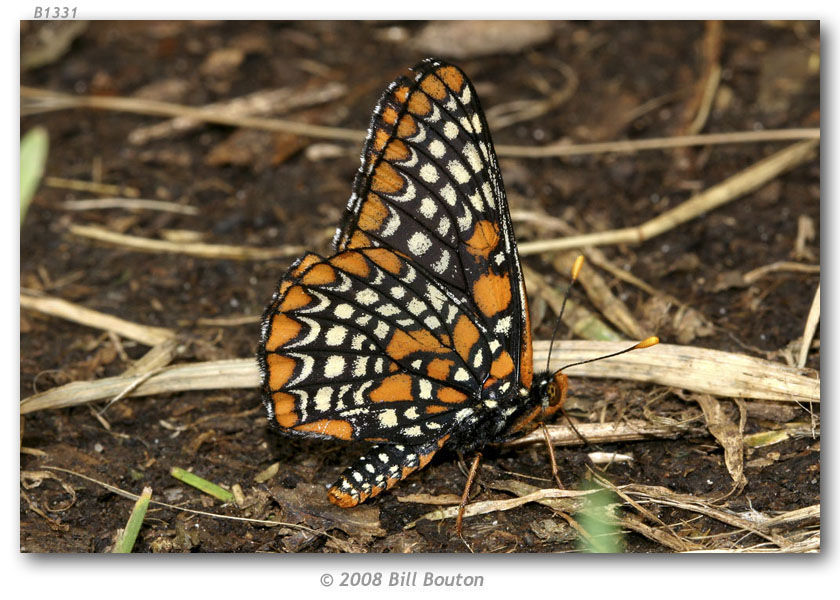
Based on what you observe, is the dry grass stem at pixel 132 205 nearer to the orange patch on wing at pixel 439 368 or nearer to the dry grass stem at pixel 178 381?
the dry grass stem at pixel 178 381

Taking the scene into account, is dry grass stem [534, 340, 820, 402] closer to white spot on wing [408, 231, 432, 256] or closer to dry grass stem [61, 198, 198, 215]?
white spot on wing [408, 231, 432, 256]

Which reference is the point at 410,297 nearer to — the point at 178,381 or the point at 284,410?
the point at 284,410

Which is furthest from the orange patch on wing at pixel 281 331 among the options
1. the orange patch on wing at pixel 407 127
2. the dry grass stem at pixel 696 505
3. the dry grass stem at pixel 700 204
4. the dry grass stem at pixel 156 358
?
the dry grass stem at pixel 700 204

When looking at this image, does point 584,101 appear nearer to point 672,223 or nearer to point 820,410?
point 672,223

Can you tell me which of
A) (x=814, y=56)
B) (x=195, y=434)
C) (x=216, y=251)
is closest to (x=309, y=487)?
(x=195, y=434)

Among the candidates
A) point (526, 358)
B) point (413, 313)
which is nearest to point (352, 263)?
point (413, 313)
